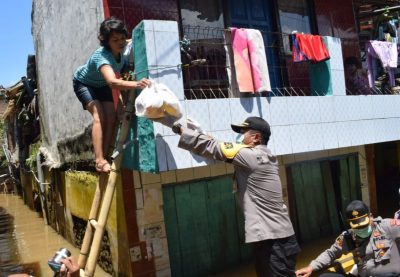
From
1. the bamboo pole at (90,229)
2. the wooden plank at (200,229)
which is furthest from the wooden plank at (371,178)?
the bamboo pole at (90,229)

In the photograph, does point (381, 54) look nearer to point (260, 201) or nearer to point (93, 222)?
point (260, 201)

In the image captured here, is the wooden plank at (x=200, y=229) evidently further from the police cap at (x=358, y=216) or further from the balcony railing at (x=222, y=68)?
the police cap at (x=358, y=216)

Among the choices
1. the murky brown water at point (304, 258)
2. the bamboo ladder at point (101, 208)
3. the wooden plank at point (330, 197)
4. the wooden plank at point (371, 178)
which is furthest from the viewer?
the wooden plank at point (371, 178)

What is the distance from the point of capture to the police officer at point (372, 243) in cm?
376

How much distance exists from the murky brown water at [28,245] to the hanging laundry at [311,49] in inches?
176

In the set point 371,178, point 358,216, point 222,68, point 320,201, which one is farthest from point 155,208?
point 371,178

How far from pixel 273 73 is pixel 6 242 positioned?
7.59 meters

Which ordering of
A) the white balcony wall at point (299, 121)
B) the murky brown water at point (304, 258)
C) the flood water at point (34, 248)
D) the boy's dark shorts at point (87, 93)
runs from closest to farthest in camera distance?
the boy's dark shorts at point (87, 93) < the white balcony wall at point (299, 121) < the murky brown water at point (304, 258) < the flood water at point (34, 248)

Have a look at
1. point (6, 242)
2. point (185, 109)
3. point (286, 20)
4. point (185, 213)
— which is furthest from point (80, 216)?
point (286, 20)

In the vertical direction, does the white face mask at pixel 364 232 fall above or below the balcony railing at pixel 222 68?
below

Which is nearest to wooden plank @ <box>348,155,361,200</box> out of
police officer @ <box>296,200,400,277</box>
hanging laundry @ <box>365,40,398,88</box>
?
hanging laundry @ <box>365,40,398,88</box>

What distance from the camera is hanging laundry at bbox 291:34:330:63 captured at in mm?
5742

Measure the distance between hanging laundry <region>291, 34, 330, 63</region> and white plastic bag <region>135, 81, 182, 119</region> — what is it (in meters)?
2.82

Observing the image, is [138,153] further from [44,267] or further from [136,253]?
[44,267]
